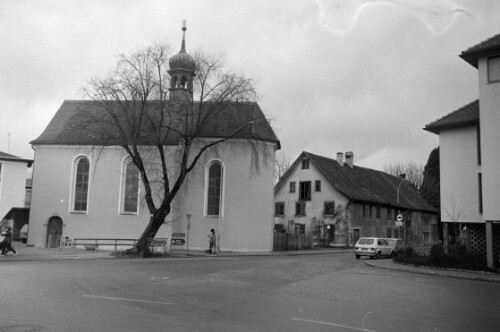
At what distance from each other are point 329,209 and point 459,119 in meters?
28.0

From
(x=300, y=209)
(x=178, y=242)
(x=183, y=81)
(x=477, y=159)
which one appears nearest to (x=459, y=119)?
(x=477, y=159)

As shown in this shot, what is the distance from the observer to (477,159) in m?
27.0

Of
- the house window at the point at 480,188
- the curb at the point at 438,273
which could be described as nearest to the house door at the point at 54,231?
the curb at the point at 438,273

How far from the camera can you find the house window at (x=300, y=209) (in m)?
56.7

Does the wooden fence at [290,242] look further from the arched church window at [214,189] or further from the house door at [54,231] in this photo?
the house door at [54,231]

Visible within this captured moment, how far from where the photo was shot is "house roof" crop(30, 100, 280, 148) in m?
33.1

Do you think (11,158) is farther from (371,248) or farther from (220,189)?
(371,248)

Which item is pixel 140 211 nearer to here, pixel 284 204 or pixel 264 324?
pixel 284 204

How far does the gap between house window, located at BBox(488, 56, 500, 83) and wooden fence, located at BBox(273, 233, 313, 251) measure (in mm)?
22527

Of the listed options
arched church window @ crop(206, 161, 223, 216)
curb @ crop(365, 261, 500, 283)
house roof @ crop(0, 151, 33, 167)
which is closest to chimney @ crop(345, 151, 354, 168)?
arched church window @ crop(206, 161, 223, 216)

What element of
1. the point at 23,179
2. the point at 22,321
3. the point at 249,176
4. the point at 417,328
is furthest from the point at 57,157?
the point at 417,328

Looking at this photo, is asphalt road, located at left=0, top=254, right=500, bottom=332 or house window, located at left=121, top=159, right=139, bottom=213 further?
house window, located at left=121, top=159, right=139, bottom=213

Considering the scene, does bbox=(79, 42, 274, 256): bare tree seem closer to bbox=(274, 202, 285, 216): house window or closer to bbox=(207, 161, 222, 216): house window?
bbox=(207, 161, 222, 216): house window

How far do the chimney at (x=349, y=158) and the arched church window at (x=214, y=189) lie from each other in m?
28.8
